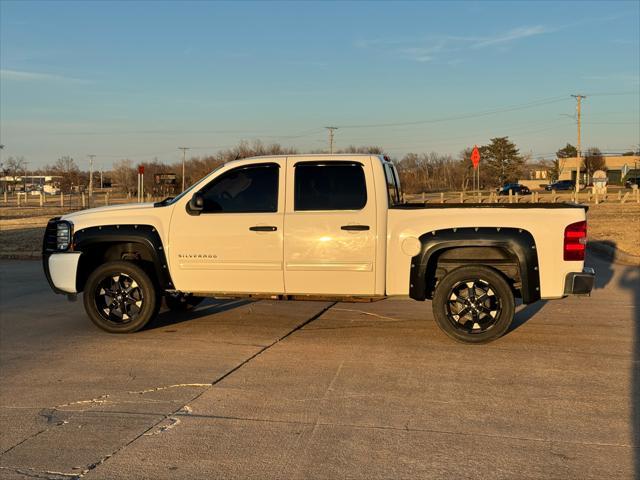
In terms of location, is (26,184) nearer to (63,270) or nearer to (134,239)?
(63,270)

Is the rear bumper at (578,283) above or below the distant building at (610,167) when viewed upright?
below

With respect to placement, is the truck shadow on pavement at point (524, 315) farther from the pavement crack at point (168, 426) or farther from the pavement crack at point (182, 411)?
the pavement crack at point (168, 426)

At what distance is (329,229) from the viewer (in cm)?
760

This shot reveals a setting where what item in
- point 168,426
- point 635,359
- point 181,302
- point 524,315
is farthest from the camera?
point 181,302

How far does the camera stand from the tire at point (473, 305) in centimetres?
739

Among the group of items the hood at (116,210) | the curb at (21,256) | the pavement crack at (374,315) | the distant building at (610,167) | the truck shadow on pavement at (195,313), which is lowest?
the truck shadow on pavement at (195,313)

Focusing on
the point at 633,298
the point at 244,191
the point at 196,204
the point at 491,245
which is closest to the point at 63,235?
the point at 196,204

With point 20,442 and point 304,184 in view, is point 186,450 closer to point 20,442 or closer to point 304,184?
point 20,442

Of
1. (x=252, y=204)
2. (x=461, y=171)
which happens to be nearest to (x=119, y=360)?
(x=252, y=204)

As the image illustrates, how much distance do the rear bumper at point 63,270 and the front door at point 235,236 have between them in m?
1.23

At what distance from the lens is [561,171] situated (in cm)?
11625

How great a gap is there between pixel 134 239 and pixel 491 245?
4060 millimetres

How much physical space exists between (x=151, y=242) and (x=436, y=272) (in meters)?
3.29

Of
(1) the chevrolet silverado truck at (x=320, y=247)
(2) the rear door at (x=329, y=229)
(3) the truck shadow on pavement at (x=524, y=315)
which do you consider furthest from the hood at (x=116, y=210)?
(3) the truck shadow on pavement at (x=524, y=315)
